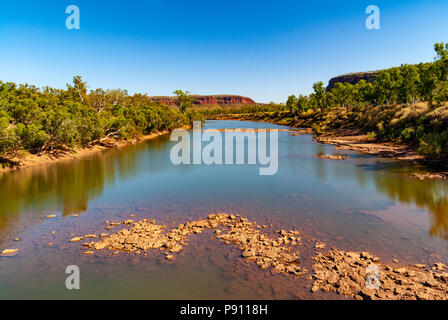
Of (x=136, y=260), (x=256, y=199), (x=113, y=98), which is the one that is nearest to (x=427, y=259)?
(x=256, y=199)

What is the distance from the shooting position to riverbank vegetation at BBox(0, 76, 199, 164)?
3070cm

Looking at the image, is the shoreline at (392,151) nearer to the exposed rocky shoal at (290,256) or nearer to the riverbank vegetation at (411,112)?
the riverbank vegetation at (411,112)

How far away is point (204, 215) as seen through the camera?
17188mm

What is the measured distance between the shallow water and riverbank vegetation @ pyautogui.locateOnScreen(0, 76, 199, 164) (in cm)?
418

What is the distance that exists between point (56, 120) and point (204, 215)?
2771 cm

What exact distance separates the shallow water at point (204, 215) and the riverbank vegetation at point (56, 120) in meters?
→ 4.18
